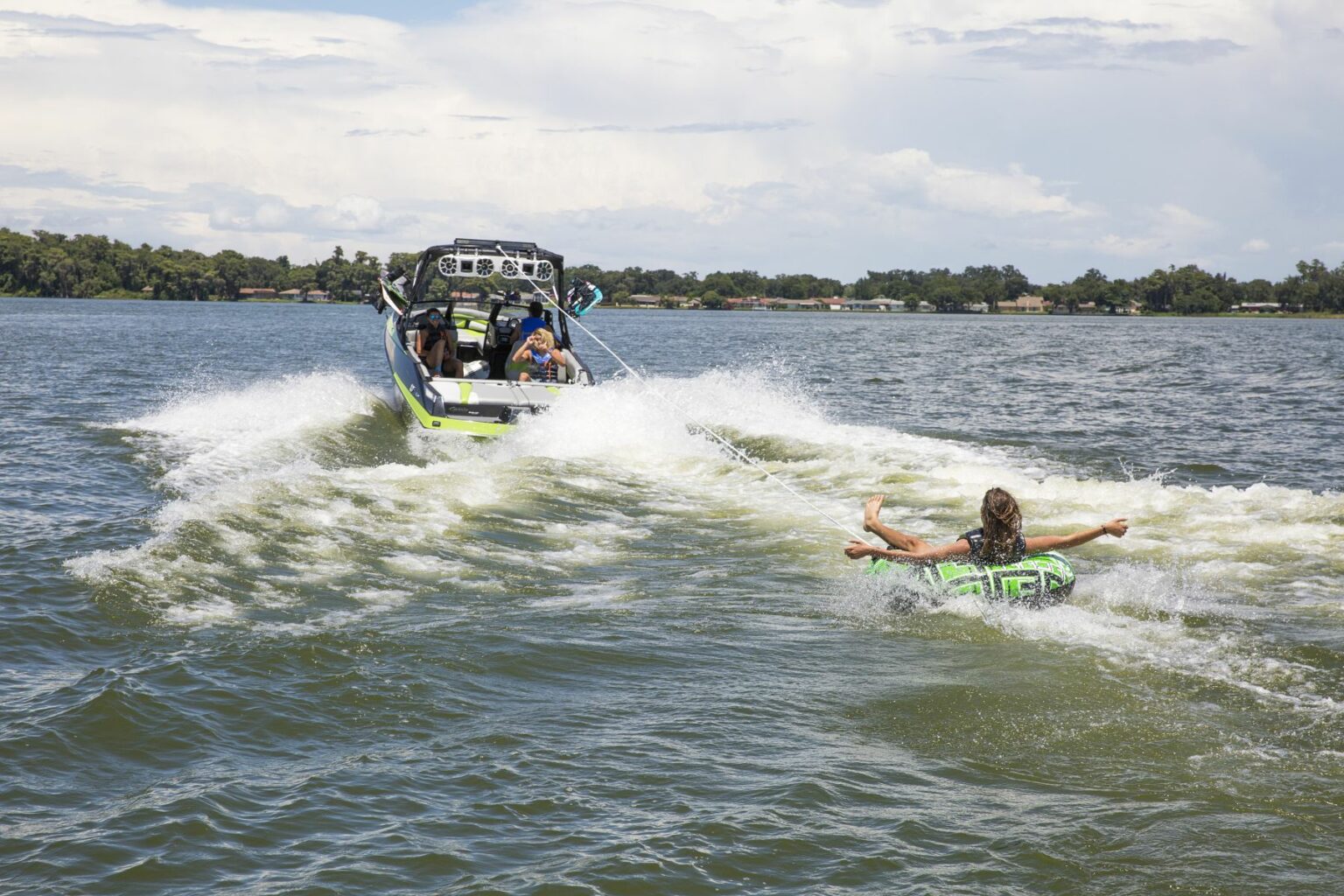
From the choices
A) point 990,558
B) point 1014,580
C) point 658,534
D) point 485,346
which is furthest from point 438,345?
point 1014,580

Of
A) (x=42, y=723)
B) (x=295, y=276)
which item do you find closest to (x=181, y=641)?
(x=42, y=723)

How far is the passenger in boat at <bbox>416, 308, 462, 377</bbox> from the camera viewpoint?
59.6 feet

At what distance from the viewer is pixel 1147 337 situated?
256 ft

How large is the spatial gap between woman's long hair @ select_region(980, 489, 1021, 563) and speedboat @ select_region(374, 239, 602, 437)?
888 centimetres

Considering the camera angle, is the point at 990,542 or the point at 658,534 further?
the point at 658,534

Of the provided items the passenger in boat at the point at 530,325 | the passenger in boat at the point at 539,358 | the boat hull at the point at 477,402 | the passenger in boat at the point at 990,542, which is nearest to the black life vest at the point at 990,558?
the passenger in boat at the point at 990,542

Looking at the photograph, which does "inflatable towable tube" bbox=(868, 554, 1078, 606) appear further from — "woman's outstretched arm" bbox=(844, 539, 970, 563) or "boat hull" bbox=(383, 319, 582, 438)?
"boat hull" bbox=(383, 319, 582, 438)

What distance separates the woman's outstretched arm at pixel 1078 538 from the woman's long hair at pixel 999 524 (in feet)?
0.72

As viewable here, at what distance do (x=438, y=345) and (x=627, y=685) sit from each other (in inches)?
470

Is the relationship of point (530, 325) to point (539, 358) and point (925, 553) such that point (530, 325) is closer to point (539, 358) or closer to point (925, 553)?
point (539, 358)

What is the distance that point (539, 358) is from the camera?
57.5 ft

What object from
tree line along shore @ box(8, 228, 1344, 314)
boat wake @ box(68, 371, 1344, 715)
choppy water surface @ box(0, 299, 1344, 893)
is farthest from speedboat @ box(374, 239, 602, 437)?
tree line along shore @ box(8, 228, 1344, 314)

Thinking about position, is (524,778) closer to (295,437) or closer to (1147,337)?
(295,437)

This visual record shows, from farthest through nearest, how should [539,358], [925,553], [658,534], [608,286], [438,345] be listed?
[608,286]
[438,345]
[539,358]
[658,534]
[925,553]
